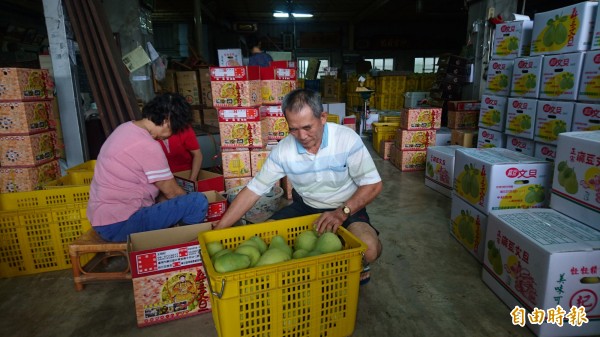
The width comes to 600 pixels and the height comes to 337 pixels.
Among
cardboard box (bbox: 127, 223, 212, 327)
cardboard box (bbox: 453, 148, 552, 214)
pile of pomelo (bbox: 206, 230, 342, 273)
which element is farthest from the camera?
cardboard box (bbox: 453, 148, 552, 214)

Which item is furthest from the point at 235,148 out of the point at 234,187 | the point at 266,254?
the point at 266,254

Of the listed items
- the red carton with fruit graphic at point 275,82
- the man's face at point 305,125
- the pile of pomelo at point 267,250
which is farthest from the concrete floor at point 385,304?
the red carton with fruit graphic at point 275,82

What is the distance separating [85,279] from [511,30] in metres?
4.72

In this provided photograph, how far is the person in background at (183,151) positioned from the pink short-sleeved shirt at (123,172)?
1.00 m

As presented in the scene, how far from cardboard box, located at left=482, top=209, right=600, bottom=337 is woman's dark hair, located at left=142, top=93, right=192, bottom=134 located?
6.76ft

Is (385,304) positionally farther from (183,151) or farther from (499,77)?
(499,77)

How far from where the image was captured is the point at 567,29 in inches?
124

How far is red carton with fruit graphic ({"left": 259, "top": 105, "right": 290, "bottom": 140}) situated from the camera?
162 inches

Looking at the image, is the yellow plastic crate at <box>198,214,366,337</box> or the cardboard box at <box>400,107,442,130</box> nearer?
the yellow plastic crate at <box>198,214,366,337</box>

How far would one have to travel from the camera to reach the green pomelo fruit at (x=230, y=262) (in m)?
1.32

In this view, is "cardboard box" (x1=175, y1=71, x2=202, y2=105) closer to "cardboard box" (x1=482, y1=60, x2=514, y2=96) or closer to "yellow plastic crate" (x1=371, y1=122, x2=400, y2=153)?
"yellow plastic crate" (x1=371, y1=122, x2=400, y2=153)

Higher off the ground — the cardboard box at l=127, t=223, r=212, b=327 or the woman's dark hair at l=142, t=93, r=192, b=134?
the woman's dark hair at l=142, t=93, r=192, b=134

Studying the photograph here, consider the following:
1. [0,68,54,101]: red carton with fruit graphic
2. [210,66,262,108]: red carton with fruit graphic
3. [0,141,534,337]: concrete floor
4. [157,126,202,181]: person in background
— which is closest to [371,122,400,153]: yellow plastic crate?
[210,66,262,108]: red carton with fruit graphic

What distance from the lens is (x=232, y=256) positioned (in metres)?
1.37
